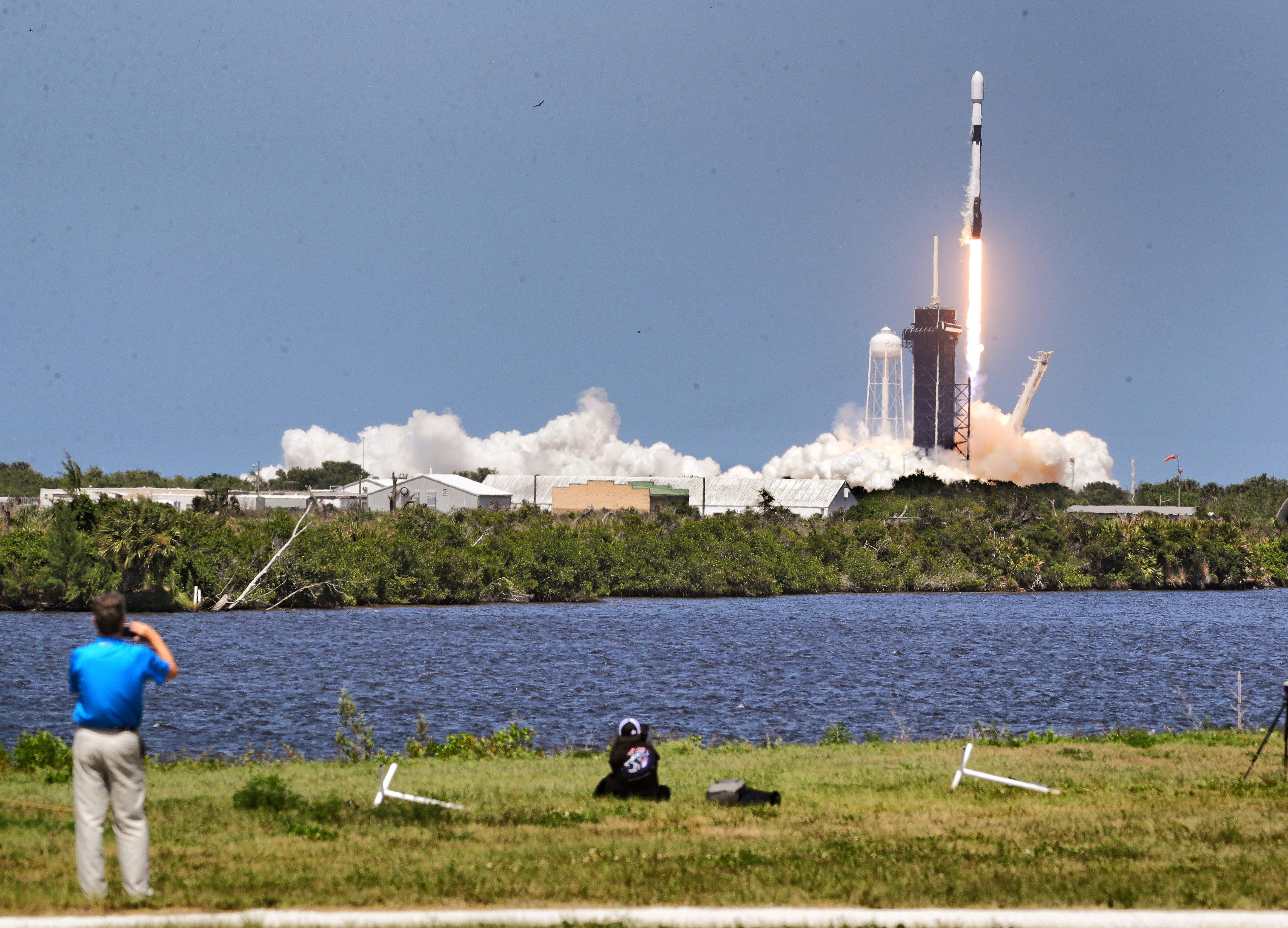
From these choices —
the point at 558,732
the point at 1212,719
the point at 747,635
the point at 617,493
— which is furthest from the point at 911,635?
the point at 617,493

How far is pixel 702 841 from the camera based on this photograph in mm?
13562

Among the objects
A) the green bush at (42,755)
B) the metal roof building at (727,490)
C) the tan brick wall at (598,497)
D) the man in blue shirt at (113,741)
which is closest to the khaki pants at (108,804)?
the man in blue shirt at (113,741)

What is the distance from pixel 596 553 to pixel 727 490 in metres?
68.1

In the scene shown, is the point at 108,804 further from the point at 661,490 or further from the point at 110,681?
the point at 661,490

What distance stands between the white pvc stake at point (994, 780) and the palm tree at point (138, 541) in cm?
6341

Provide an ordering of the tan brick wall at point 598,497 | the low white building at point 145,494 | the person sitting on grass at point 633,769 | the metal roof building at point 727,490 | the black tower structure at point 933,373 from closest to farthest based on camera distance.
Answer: the person sitting on grass at point 633,769
the low white building at point 145,494
the tan brick wall at point 598,497
the metal roof building at point 727,490
the black tower structure at point 933,373

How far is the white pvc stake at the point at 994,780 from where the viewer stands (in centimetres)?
1650

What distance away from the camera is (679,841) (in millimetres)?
13461

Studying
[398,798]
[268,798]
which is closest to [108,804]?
[268,798]

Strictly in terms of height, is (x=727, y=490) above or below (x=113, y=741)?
above

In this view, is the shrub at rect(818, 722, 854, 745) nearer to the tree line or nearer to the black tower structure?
the tree line

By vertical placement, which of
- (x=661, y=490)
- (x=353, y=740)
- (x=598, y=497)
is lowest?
(x=353, y=740)

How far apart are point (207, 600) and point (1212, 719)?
191ft

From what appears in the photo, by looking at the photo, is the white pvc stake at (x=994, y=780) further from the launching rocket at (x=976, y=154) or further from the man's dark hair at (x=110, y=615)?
the launching rocket at (x=976, y=154)
